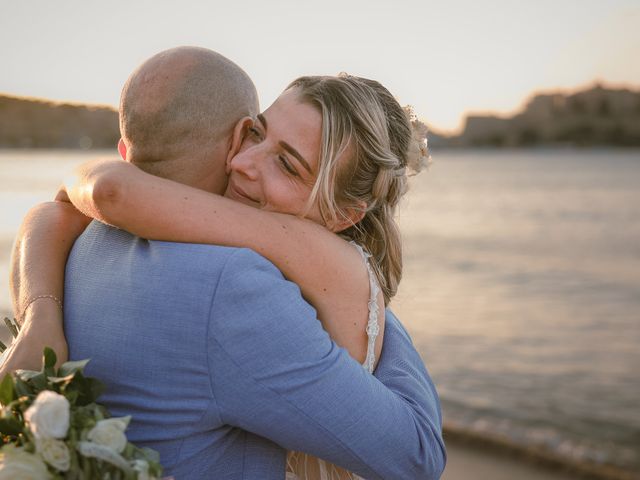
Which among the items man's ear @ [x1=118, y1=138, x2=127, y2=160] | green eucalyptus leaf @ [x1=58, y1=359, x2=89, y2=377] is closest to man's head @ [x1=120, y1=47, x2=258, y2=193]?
man's ear @ [x1=118, y1=138, x2=127, y2=160]

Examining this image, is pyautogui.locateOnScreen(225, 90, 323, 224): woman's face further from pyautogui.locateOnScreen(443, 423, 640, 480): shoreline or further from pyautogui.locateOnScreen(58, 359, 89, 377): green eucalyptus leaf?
pyautogui.locateOnScreen(443, 423, 640, 480): shoreline

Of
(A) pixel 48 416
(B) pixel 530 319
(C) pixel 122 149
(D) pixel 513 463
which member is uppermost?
(C) pixel 122 149

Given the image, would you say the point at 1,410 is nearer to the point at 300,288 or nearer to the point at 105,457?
the point at 105,457

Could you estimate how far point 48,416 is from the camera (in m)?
1.48

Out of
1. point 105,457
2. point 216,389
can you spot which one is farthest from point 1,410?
point 216,389

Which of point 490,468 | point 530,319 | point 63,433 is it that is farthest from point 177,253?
point 530,319

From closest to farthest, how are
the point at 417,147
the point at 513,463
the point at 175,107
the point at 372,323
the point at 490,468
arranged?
Answer: the point at 175,107 < the point at 372,323 < the point at 417,147 < the point at 490,468 < the point at 513,463

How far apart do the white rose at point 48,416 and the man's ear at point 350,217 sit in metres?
1.08

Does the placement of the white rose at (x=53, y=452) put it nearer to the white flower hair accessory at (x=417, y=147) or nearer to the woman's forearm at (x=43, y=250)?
the woman's forearm at (x=43, y=250)

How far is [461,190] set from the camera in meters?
53.0

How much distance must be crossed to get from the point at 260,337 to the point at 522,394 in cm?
810

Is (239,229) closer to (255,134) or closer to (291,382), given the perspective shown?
(291,382)

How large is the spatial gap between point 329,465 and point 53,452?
0.86 m

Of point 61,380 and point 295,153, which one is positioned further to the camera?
point 295,153
